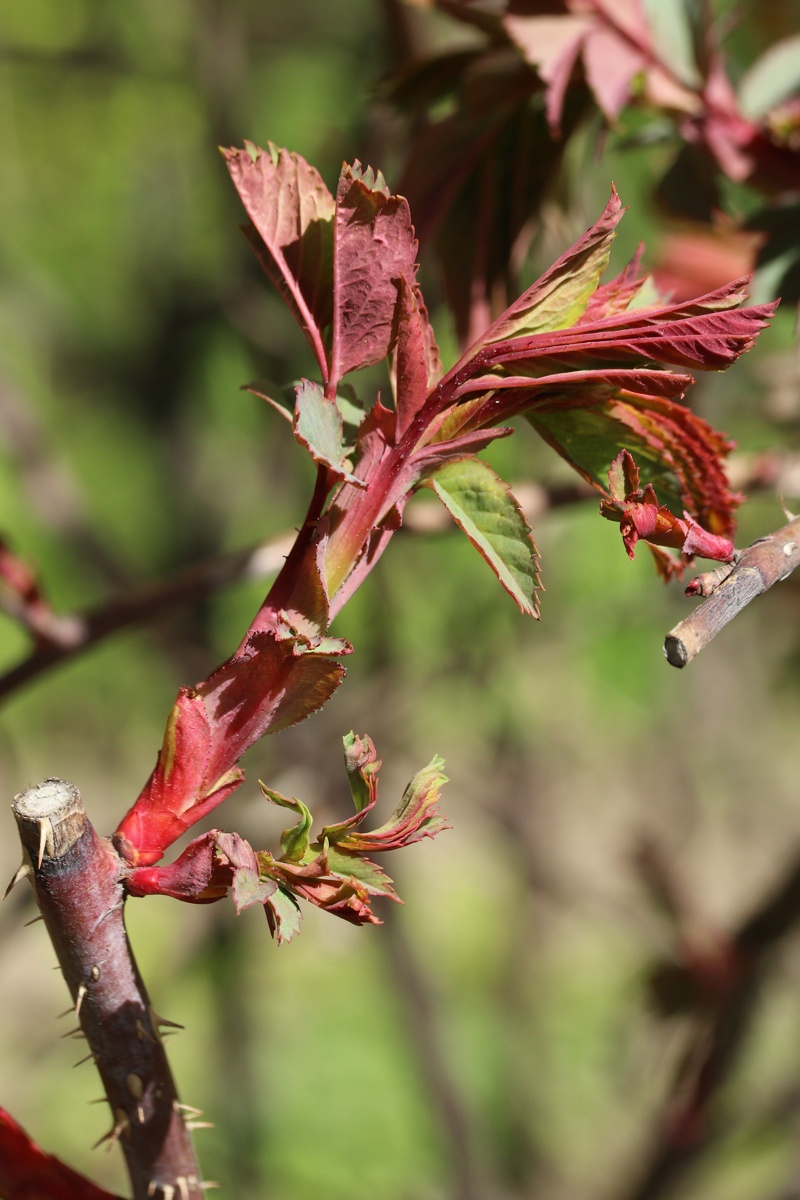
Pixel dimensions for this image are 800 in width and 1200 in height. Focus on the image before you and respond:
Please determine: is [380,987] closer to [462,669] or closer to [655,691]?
[655,691]

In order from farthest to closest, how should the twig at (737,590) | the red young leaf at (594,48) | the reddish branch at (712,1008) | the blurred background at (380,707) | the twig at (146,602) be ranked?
the blurred background at (380,707) → the reddish branch at (712,1008) → the twig at (146,602) → the red young leaf at (594,48) → the twig at (737,590)

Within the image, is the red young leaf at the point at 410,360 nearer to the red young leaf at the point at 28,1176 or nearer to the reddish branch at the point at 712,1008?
the red young leaf at the point at 28,1176

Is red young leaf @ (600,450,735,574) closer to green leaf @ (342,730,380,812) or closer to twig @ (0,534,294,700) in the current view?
green leaf @ (342,730,380,812)

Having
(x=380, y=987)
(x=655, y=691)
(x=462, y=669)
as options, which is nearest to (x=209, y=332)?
(x=462, y=669)

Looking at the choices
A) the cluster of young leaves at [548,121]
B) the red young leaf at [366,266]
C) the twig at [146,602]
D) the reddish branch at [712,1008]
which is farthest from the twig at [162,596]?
the reddish branch at [712,1008]

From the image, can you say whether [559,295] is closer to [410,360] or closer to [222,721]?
[410,360]
